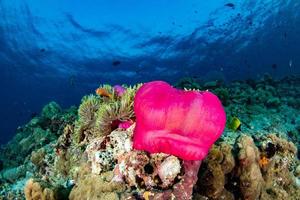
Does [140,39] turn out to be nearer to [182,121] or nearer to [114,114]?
[114,114]

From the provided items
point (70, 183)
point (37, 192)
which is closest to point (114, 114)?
point (70, 183)

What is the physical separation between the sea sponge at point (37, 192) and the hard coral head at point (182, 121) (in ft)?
3.93

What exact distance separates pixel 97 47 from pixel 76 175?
3130 cm

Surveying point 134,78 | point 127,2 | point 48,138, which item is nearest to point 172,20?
point 127,2

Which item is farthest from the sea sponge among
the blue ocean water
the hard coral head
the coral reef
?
the blue ocean water

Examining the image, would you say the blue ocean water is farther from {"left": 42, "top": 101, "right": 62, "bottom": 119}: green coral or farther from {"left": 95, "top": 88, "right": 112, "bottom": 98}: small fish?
{"left": 95, "top": 88, "right": 112, "bottom": 98}: small fish

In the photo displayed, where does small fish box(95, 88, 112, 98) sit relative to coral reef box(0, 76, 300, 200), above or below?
above

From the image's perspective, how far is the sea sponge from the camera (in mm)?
3248

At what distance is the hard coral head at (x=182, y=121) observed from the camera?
2857 millimetres

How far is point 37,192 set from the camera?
131 inches

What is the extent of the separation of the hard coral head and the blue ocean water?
19449mm

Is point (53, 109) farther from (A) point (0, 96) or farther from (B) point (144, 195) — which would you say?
(A) point (0, 96)

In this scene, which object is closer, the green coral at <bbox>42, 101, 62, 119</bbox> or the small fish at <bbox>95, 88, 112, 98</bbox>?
the small fish at <bbox>95, 88, 112, 98</bbox>

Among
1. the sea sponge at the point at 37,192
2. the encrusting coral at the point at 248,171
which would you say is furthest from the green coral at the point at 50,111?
the encrusting coral at the point at 248,171
